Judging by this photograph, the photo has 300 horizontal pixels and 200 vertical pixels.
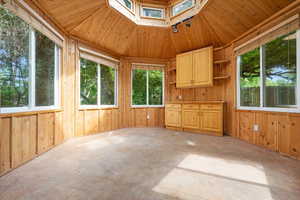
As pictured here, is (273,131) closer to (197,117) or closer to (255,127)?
(255,127)

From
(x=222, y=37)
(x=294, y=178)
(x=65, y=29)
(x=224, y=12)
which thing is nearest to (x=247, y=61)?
(x=222, y=37)

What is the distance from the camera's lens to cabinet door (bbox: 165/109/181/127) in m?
4.60

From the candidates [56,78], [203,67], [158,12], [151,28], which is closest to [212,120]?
[203,67]

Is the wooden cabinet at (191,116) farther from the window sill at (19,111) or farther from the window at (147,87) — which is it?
A: the window sill at (19,111)

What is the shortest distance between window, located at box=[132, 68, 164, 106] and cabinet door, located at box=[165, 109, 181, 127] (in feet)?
2.46

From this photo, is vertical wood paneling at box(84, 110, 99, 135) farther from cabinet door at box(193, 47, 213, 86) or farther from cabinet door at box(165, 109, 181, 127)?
cabinet door at box(193, 47, 213, 86)

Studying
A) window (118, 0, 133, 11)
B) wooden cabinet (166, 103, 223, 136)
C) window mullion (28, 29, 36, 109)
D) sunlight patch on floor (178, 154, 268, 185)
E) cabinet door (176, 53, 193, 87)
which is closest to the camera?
sunlight patch on floor (178, 154, 268, 185)

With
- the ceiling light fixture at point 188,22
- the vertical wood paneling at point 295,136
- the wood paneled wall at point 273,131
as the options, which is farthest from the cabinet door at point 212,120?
the ceiling light fixture at point 188,22

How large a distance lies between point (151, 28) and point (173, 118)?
2.79m

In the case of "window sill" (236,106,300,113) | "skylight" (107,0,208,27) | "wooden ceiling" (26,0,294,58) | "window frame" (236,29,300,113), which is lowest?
"window sill" (236,106,300,113)

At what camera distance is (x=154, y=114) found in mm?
5367

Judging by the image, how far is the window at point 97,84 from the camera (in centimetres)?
399

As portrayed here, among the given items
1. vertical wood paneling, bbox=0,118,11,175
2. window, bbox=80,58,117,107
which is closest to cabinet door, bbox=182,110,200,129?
window, bbox=80,58,117,107

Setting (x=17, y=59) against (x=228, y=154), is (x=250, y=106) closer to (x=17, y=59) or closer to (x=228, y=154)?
(x=228, y=154)
